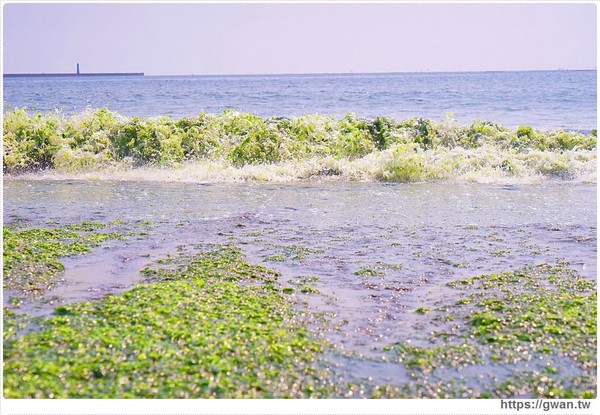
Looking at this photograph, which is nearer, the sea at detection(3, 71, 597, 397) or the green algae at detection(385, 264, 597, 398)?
the green algae at detection(385, 264, 597, 398)

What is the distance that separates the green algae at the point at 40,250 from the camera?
626 centimetres

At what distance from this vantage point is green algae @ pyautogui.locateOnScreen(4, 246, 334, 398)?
431 centimetres

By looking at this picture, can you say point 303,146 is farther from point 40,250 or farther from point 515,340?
point 515,340

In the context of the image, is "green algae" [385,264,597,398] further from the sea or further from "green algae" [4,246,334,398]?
"green algae" [4,246,334,398]

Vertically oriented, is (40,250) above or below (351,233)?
above

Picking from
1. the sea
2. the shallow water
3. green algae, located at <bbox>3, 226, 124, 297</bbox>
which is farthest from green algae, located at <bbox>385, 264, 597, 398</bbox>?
green algae, located at <bbox>3, 226, 124, 297</bbox>

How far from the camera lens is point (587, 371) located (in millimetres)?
4633

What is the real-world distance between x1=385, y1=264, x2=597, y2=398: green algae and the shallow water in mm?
206

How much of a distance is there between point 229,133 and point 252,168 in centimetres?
262

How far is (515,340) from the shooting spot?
16.9 feet

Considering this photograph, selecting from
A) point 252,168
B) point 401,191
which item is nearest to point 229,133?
point 252,168

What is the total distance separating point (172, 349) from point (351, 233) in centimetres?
437

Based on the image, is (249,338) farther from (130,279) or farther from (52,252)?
(52,252)

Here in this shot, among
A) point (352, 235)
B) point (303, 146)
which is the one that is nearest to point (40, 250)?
point (352, 235)
